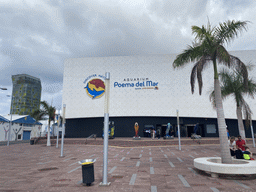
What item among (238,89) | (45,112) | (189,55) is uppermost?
(189,55)

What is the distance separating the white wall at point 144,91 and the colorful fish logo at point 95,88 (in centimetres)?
94

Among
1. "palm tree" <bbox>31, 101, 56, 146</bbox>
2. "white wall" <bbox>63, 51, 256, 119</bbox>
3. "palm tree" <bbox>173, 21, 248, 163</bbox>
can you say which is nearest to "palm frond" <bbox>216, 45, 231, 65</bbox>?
"palm tree" <bbox>173, 21, 248, 163</bbox>

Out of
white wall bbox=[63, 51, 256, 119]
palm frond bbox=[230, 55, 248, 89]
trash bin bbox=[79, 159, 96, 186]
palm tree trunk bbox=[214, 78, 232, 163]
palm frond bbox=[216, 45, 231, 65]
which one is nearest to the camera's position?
trash bin bbox=[79, 159, 96, 186]

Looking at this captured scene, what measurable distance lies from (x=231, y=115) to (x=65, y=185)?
35761 mm

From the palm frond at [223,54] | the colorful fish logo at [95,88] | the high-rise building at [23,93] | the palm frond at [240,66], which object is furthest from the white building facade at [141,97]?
the high-rise building at [23,93]

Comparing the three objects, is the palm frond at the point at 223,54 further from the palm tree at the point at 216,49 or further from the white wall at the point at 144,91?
the white wall at the point at 144,91

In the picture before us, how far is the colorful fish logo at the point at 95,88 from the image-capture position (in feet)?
121

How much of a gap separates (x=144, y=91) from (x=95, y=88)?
35.8 ft

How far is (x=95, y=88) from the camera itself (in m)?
36.8

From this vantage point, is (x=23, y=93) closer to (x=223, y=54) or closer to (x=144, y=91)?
(x=144, y=91)

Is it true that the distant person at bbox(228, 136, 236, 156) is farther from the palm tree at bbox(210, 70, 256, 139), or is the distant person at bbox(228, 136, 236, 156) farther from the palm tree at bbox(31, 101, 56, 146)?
the palm tree at bbox(31, 101, 56, 146)

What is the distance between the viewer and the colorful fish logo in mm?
36781

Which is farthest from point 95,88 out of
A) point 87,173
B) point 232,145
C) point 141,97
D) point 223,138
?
point 87,173

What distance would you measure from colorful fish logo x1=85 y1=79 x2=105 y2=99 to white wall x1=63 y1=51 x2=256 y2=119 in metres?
0.94
